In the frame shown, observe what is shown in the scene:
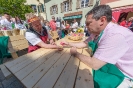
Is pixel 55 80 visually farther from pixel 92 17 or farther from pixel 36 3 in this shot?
pixel 36 3

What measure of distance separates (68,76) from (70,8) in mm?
13528

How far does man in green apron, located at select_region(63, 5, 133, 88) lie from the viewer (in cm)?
70

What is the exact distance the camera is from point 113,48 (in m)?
0.69

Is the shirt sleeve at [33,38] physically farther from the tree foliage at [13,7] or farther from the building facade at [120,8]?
the tree foliage at [13,7]

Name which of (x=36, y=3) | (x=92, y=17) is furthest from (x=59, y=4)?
(x=92, y=17)

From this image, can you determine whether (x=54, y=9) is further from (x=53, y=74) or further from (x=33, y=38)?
(x=53, y=74)

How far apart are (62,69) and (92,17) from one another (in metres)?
0.68

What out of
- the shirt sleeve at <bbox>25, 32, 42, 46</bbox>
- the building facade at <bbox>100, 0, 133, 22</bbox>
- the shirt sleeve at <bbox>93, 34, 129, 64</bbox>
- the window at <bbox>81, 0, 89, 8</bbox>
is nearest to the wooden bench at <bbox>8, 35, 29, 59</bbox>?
the shirt sleeve at <bbox>25, 32, 42, 46</bbox>

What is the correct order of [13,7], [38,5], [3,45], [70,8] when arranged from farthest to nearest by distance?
[38,5]
[70,8]
[13,7]
[3,45]

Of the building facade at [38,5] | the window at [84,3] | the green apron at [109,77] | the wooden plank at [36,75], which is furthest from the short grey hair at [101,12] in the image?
the building facade at [38,5]

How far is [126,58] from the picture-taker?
2.58 ft

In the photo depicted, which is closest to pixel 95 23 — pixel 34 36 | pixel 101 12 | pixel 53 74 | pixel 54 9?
pixel 101 12

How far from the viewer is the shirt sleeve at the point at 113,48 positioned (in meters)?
0.68

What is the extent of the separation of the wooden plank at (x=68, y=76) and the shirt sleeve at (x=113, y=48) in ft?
1.18
